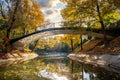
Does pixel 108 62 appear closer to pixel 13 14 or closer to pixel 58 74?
pixel 58 74

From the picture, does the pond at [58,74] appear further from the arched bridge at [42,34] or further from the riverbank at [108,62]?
the arched bridge at [42,34]

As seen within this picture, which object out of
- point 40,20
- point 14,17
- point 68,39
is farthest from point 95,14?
point 68,39

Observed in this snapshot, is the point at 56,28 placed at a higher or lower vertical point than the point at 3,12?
lower

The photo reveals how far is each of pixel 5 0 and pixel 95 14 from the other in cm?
1473

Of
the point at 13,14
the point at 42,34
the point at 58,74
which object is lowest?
the point at 42,34

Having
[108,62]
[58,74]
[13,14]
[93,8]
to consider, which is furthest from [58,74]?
[13,14]

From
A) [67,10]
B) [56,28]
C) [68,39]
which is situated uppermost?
[67,10]

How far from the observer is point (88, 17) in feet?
82.3

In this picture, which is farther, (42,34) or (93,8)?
(42,34)

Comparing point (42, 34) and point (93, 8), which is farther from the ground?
point (93, 8)

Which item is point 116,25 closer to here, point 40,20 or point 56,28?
point 56,28

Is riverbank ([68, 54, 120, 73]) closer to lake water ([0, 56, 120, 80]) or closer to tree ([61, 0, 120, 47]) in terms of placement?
lake water ([0, 56, 120, 80])

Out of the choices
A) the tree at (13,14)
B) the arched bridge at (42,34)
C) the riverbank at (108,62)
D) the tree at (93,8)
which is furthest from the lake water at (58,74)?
the arched bridge at (42,34)

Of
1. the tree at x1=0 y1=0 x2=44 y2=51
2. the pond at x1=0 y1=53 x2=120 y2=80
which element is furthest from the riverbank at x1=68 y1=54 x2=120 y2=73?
the tree at x1=0 y1=0 x2=44 y2=51
